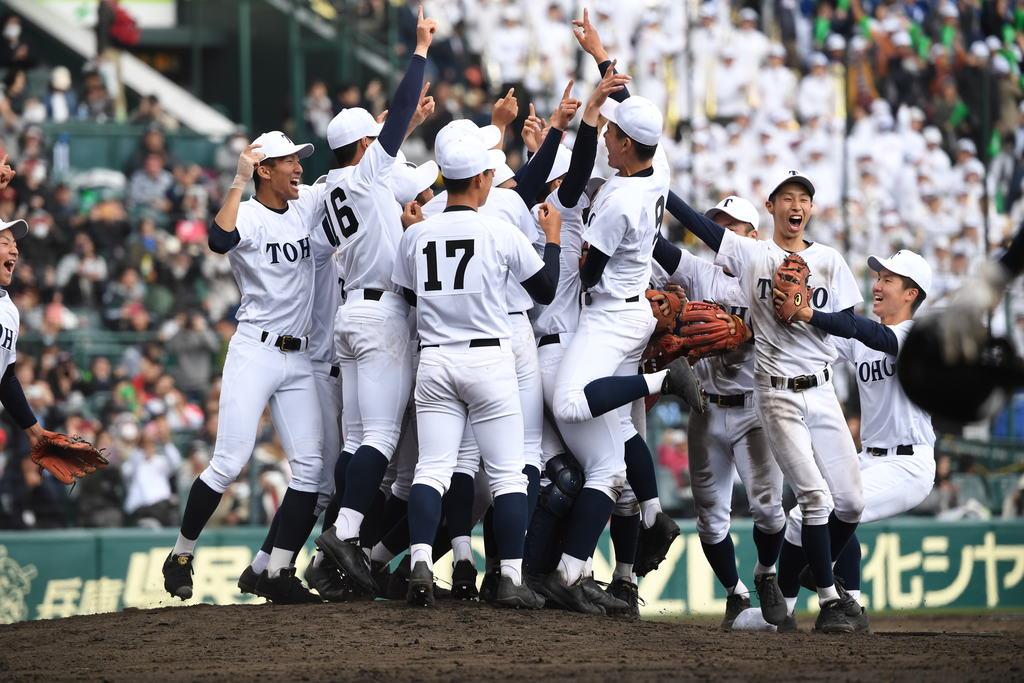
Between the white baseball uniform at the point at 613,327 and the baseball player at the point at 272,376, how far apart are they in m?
1.36

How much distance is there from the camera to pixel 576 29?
7.84 m

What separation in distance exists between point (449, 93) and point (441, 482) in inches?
426

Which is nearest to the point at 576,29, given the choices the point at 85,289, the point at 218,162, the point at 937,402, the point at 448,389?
the point at 448,389

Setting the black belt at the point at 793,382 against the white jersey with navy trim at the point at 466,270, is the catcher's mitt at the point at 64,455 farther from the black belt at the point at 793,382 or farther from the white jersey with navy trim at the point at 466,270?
the black belt at the point at 793,382

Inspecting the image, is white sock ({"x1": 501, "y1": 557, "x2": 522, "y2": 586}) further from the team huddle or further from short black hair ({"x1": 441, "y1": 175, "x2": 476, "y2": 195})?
short black hair ({"x1": 441, "y1": 175, "x2": 476, "y2": 195})

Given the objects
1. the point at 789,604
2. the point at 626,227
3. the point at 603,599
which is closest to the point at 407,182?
the point at 626,227

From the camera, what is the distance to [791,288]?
7301mm

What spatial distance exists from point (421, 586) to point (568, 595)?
2.76 ft

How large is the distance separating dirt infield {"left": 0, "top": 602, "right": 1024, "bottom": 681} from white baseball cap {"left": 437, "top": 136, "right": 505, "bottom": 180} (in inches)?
80.3

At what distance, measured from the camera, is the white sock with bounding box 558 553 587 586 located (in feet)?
24.1

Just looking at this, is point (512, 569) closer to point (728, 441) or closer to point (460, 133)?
point (728, 441)

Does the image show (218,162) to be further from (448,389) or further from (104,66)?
(448,389)

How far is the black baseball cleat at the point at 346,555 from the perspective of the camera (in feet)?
23.2

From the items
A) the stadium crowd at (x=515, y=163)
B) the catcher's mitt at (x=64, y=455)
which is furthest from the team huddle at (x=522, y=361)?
the stadium crowd at (x=515, y=163)
